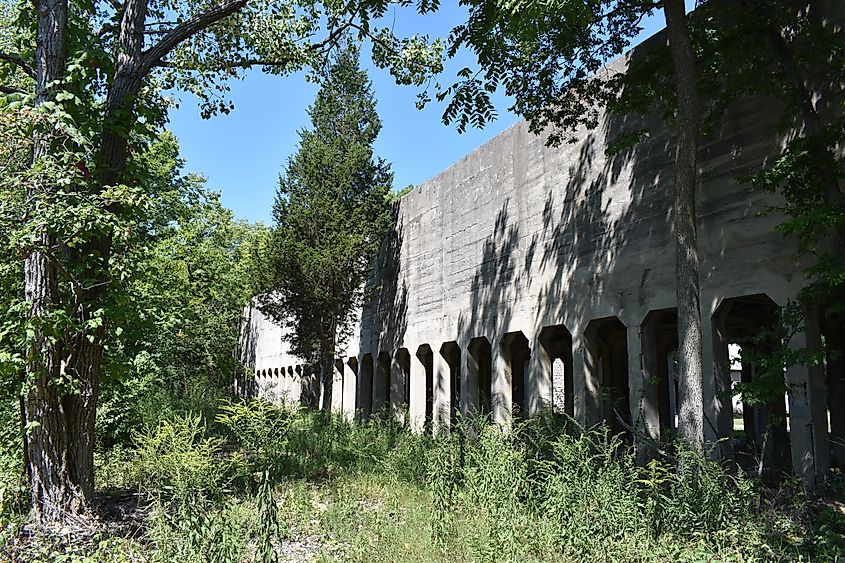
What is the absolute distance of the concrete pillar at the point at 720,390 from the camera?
927 centimetres

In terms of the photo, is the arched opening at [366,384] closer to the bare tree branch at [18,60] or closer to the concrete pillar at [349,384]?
the concrete pillar at [349,384]

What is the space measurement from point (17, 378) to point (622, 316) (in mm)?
8942

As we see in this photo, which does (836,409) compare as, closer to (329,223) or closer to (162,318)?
(162,318)

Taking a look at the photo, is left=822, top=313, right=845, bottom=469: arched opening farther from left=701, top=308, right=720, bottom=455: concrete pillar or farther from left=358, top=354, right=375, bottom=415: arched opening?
left=358, top=354, right=375, bottom=415: arched opening

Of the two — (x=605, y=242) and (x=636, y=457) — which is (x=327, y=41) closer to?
(x=605, y=242)

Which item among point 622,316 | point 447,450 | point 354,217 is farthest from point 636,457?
point 354,217

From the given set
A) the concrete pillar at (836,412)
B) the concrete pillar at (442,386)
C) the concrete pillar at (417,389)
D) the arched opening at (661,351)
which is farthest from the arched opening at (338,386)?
the concrete pillar at (836,412)

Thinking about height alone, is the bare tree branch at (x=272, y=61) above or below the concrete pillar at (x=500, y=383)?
above

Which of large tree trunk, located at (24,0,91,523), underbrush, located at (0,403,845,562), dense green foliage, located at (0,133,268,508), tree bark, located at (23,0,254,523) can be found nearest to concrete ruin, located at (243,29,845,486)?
underbrush, located at (0,403,845,562)

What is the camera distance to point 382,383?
22.0 m

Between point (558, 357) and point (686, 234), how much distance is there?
15.1 metres

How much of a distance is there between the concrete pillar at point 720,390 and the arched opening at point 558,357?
2604 millimetres

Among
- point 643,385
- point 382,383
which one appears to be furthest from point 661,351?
point 382,383

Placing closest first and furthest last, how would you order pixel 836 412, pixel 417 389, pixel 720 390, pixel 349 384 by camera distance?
pixel 720 390, pixel 836 412, pixel 417 389, pixel 349 384
